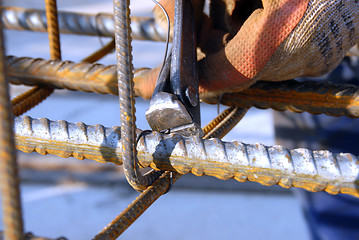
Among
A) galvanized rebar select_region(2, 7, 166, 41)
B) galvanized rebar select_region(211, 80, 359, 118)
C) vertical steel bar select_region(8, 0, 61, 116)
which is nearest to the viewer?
galvanized rebar select_region(211, 80, 359, 118)

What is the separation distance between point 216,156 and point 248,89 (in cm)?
30

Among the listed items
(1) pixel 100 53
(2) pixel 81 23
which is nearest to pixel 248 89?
(1) pixel 100 53

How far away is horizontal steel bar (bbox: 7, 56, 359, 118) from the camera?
0.75 metres

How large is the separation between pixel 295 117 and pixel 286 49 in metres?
1.35

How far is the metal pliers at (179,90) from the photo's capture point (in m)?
0.55

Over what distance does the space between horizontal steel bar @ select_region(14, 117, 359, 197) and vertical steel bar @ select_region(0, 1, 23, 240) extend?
0.22 metres

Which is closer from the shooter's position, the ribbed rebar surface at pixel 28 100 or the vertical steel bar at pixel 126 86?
the vertical steel bar at pixel 126 86

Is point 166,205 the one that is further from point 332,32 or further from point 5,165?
point 5,165

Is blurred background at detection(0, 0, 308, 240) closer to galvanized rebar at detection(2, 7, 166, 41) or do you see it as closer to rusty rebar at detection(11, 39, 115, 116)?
galvanized rebar at detection(2, 7, 166, 41)

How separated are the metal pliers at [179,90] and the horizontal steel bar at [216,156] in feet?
0.10

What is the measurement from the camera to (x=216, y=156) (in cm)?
51

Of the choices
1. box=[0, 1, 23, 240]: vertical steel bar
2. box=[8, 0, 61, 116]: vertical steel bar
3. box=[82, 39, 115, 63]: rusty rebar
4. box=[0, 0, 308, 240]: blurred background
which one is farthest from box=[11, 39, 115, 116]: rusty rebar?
box=[0, 0, 308, 240]: blurred background

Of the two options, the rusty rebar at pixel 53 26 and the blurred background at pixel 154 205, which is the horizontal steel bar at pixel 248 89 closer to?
the rusty rebar at pixel 53 26

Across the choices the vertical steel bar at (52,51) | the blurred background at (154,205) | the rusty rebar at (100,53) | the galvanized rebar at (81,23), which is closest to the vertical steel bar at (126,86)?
the vertical steel bar at (52,51)
